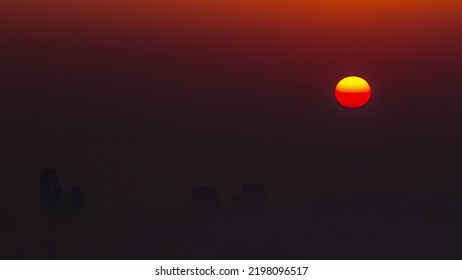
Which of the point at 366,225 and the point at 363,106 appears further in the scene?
the point at 363,106

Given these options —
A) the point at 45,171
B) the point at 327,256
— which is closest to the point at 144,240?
the point at 45,171

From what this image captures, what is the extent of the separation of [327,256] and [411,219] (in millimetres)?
694

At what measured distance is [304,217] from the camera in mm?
6738

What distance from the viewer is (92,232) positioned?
6.46m

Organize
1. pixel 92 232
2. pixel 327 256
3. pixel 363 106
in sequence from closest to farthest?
pixel 92 232 < pixel 327 256 < pixel 363 106
